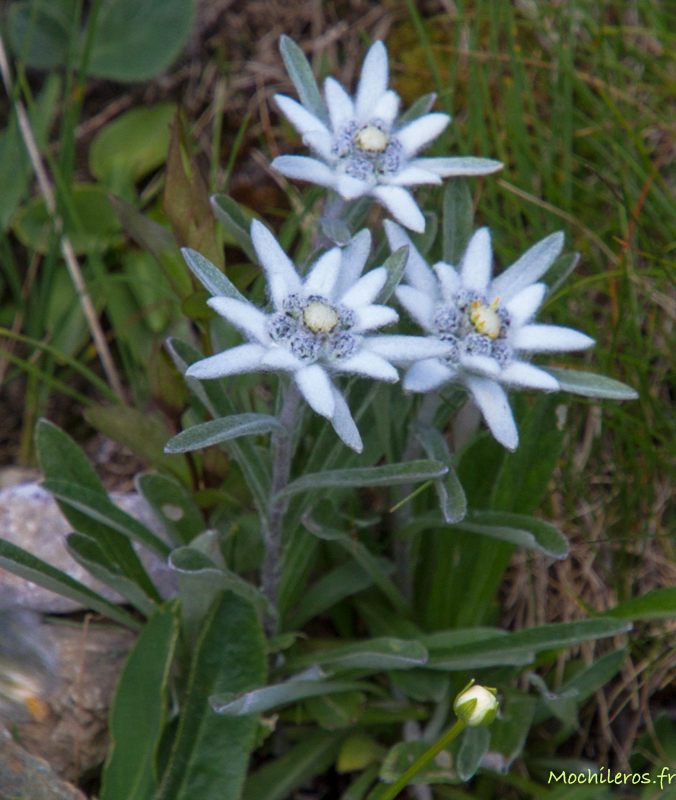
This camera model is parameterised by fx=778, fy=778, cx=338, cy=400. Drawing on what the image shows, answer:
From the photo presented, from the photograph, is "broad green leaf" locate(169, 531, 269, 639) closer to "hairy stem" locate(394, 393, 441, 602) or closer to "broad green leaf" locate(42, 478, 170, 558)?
"broad green leaf" locate(42, 478, 170, 558)

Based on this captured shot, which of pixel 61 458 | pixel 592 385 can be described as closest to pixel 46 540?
pixel 61 458

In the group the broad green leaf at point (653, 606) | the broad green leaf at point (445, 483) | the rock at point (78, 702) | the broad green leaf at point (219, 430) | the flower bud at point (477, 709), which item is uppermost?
the broad green leaf at point (219, 430)

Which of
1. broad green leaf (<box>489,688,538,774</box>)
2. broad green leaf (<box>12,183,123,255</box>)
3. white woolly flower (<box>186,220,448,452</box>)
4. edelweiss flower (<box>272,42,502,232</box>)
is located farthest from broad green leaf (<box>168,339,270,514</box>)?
broad green leaf (<box>12,183,123,255</box>)

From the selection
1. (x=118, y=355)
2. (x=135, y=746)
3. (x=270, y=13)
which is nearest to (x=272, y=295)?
(x=135, y=746)

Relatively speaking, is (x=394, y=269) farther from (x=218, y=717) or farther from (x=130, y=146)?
(x=130, y=146)

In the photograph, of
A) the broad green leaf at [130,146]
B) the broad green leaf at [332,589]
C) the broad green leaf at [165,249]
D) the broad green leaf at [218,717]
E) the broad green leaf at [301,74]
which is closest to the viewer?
the broad green leaf at [218,717]

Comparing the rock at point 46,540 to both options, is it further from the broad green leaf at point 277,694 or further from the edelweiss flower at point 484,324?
the edelweiss flower at point 484,324

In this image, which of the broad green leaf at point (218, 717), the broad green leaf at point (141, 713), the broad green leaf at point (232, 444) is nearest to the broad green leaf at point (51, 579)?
the broad green leaf at point (141, 713)

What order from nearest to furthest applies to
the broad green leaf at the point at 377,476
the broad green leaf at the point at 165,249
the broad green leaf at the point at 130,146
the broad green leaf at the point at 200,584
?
the broad green leaf at the point at 377,476, the broad green leaf at the point at 200,584, the broad green leaf at the point at 165,249, the broad green leaf at the point at 130,146
